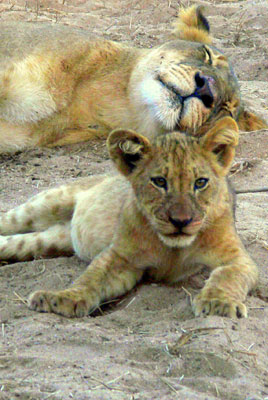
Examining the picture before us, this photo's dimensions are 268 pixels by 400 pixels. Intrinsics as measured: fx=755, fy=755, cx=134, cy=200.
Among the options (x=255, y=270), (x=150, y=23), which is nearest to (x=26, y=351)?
(x=255, y=270)

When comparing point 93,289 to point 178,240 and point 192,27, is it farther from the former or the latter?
point 192,27

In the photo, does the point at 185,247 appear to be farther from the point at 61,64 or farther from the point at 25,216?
the point at 61,64

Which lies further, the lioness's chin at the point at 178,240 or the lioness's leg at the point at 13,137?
the lioness's leg at the point at 13,137

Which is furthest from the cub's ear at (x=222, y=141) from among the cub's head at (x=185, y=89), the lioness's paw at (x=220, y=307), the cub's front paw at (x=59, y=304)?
the cub's head at (x=185, y=89)

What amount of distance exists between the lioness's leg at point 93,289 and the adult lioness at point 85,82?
203cm

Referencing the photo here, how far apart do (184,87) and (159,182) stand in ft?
6.68

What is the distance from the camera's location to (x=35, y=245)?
4316mm

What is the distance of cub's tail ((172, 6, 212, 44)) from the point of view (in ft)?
20.3

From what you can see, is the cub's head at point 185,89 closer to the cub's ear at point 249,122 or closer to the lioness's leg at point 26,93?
the cub's ear at point 249,122

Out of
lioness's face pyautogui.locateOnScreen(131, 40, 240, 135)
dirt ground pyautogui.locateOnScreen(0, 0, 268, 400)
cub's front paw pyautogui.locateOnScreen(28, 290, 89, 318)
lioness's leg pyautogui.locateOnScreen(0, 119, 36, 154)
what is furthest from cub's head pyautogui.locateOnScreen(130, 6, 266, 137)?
cub's front paw pyautogui.locateOnScreen(28, 290, 89, 318)

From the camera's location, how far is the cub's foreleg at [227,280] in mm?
3008

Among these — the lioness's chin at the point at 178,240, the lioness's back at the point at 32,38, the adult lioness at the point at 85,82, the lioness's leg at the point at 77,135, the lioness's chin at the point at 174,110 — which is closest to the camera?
the lioness's chin at the point at 178,240

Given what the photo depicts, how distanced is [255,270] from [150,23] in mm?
6897

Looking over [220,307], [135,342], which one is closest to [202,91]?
[220,307]
